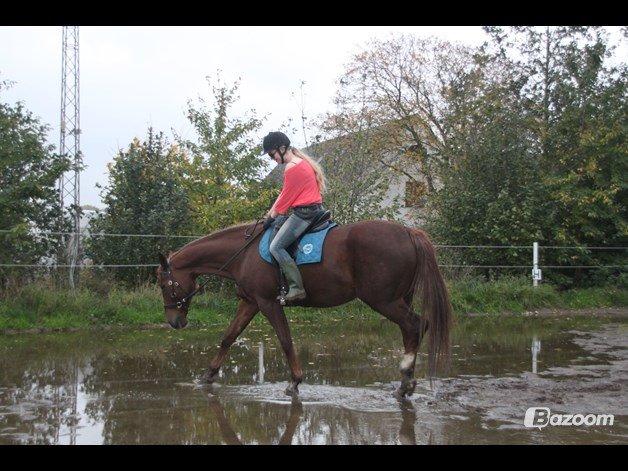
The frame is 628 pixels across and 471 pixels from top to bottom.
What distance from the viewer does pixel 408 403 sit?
6215 millimetres

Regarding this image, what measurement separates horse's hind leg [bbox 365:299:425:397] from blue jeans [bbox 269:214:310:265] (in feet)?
3.45

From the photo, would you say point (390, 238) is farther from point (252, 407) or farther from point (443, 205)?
point (443, 205)

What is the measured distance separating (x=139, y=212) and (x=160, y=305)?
2.56 meters

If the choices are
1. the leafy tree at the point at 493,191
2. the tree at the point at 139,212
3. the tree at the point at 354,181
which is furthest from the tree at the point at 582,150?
the tree at the point at 139,212

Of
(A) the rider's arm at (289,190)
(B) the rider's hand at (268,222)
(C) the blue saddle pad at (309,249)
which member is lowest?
(C) the blue saddle pad at (309,249)

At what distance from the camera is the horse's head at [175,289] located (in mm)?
7609

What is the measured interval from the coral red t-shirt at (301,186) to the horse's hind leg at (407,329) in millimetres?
1282

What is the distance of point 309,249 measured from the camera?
6.85 m

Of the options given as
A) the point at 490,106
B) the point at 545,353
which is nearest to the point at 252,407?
the point at 545,353

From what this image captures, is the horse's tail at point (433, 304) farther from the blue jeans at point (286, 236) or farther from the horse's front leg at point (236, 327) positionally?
the horse's front leg at point (236, 327)

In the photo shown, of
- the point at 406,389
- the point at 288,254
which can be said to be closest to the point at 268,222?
the point at 288,254

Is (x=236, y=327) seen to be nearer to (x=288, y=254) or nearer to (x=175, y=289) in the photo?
(x=175, y=289)

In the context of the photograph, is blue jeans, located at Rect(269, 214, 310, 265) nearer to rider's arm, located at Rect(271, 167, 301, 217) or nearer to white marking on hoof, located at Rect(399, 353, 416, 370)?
rider's arm, located at Rect(271, 167, 301, 217)
